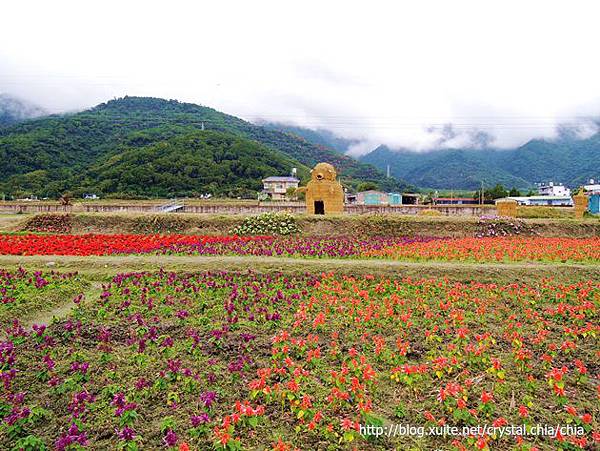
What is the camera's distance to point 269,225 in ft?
76.1

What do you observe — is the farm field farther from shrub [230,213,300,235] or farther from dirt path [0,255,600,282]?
shrub [230,213,300,235]

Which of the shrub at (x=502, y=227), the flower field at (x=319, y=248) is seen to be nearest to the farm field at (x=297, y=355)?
the flower field at (x=319, y=248)

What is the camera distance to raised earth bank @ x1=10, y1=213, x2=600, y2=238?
23547mm

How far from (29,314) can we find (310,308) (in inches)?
268

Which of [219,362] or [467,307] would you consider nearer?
[219,362]

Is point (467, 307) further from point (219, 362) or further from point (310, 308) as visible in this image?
point (219, 362)

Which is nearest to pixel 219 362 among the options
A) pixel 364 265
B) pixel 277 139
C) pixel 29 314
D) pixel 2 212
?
pixel 29 314

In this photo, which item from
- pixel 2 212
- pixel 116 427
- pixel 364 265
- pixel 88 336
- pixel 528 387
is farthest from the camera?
pixel 2 212

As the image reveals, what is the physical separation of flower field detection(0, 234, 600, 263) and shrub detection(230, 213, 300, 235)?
12.2ft

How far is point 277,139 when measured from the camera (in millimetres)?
173750

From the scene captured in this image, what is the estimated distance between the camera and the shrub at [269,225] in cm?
2293

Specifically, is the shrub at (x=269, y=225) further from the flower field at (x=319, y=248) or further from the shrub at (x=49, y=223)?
the shrub at (x=49, y=223)

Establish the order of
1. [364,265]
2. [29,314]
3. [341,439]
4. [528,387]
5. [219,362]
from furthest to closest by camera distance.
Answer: [364,265], [29,314], [219,362], [528,387], [341,439]

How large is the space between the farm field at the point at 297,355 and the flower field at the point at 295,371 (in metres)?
0.03
